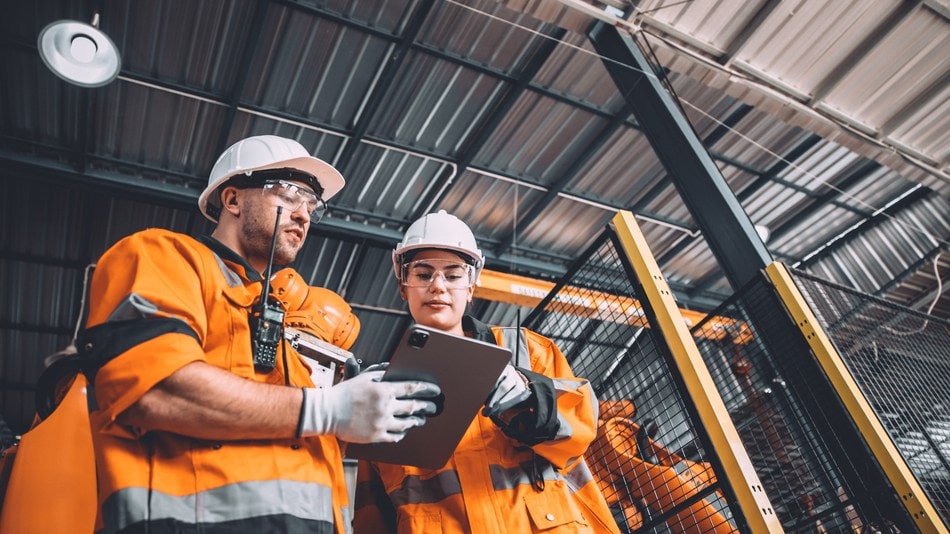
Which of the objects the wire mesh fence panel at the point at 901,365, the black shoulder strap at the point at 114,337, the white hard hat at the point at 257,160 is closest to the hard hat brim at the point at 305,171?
the white hard hat at the point at 257,160

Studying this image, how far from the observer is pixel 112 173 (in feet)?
22.5

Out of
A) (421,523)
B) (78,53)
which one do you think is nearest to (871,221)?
(421,523)

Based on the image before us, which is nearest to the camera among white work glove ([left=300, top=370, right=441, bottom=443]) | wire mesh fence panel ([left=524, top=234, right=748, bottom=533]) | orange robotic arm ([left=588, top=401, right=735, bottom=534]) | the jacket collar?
white work glove ([left=300, top=370, right=441, bottom=443])

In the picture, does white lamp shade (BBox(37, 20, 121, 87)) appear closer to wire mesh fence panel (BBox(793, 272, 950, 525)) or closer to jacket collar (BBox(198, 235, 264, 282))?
jacket collar (BBox(198, 235, 264, 282))

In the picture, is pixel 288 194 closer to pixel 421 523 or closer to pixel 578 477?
pixel 421 523

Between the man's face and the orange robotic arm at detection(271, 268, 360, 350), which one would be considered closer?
the man's face

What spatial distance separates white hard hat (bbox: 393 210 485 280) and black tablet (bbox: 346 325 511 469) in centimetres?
92

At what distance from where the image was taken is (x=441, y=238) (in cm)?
259

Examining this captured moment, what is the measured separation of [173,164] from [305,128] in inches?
70.6

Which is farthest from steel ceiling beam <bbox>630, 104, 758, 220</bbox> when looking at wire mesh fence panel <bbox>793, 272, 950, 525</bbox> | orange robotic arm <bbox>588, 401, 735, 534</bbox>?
orange robotic arm <bbox>588, 401, 735, 534</bbox>

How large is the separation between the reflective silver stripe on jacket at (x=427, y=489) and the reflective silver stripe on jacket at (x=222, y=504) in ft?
2.15

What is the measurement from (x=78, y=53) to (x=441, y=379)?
15.2 ft

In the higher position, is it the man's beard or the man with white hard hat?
the man's beard

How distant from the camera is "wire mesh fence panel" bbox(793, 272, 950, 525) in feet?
10.3
